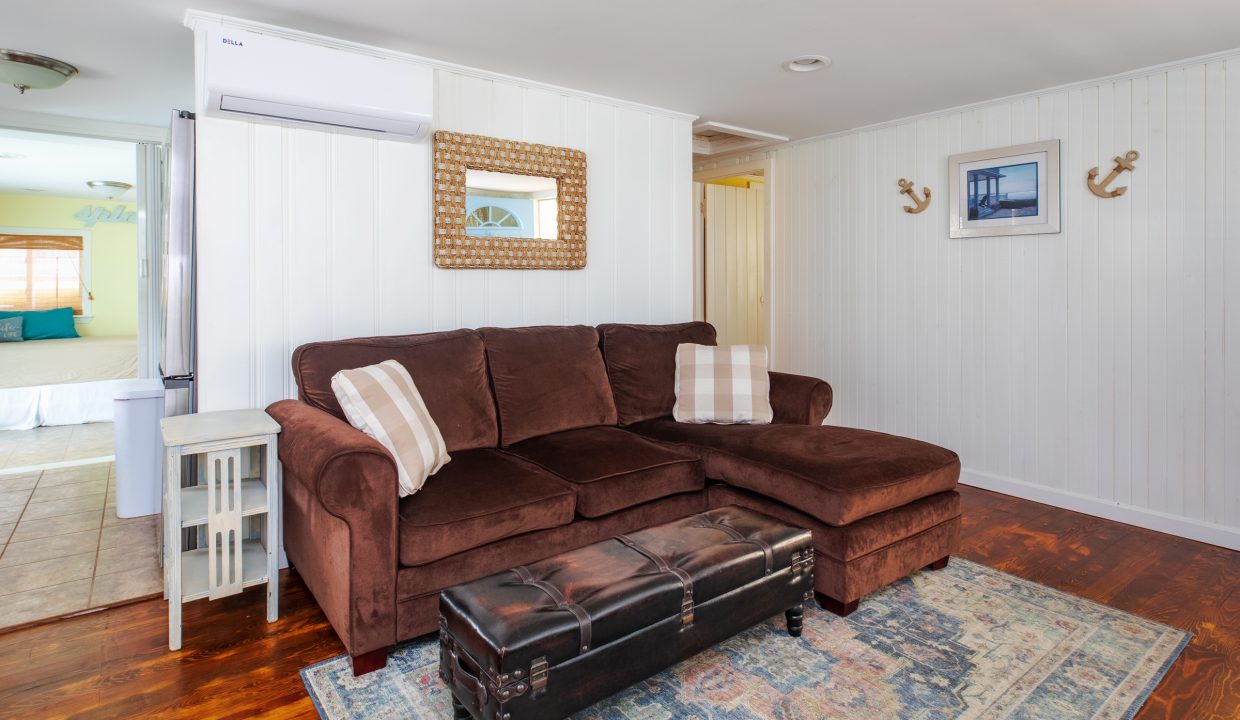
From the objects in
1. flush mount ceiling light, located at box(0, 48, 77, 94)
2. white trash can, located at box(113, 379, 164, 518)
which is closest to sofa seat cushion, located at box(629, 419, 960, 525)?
white trash can, located at box(113, 379, 164, 518)

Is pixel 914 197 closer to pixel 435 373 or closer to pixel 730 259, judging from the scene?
pixel 730 259

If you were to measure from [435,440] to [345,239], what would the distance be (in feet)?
3.79

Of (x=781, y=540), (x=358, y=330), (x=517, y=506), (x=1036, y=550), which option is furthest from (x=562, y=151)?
(x=1036, y=550)

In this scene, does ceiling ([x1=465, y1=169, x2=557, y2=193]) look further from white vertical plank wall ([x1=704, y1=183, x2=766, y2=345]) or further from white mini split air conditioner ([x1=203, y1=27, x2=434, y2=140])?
white vertical plank wall ([x1=704, y1=183, x2=766, y2=345])

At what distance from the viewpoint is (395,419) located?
7.59ft

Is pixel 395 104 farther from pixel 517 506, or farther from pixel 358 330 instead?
pixel 517 506

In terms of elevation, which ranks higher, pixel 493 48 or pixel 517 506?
pixel 493 48

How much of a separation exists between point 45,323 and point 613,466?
7.90 meters

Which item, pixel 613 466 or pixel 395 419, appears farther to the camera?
pixel 613 466

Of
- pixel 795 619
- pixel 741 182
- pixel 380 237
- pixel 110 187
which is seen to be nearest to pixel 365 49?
pixel 380 237

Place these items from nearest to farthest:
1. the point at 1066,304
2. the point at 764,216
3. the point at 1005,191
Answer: the point at 1066,304
the point at 1005,191
the point at 764,216

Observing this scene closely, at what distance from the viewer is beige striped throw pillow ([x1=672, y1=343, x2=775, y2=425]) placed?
3322mm

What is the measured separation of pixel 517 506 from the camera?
2.25 meters

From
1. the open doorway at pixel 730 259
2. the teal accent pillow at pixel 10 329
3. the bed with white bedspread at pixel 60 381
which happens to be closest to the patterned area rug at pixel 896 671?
the open doorway at pixel 730 259
